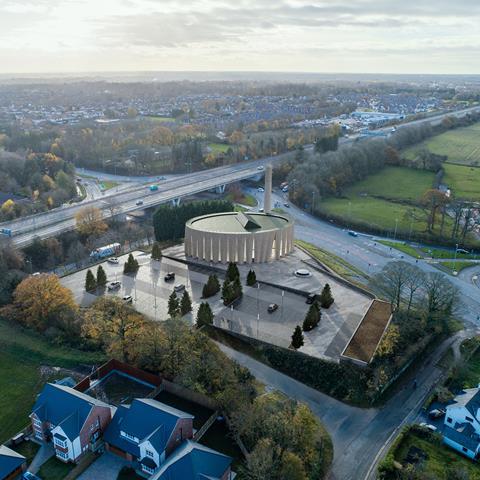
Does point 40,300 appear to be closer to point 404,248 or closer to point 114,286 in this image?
point 114,286

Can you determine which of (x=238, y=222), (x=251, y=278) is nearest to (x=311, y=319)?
(x=251, y=278)

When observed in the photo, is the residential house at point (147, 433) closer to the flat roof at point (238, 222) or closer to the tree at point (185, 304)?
the tree at point (185, 304)

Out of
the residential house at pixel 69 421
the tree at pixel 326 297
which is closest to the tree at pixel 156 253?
the tree at pixel 326 297

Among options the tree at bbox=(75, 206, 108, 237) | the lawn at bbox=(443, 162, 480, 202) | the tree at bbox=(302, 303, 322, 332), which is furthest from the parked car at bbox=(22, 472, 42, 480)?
the lawn at bbox=(443, 162, 480, 202)

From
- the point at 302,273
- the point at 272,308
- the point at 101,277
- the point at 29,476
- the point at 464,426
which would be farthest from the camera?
the point at 302,273

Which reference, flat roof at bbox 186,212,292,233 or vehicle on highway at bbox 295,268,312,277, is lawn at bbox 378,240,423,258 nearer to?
flat roof at bbox 186,212,292,233
